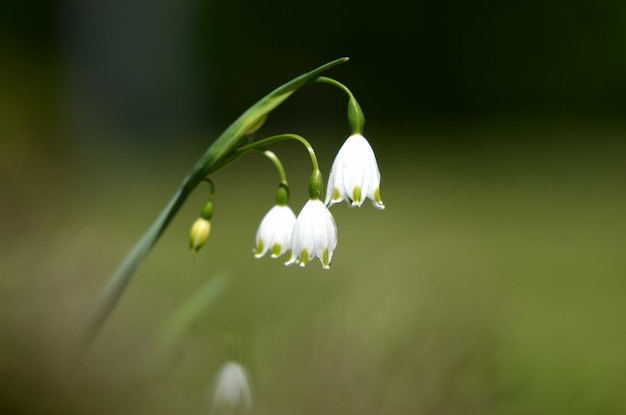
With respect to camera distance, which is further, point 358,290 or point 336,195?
point 358,290

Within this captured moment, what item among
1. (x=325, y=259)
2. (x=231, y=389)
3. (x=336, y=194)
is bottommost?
(x=231, y=389)

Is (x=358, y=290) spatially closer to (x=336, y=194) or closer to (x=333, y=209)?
(x=336, y=194)

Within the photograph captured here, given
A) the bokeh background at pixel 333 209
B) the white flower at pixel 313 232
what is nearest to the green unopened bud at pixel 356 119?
the white flower at pixel 313 232

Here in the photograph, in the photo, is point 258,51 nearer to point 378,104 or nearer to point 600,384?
point 378,104

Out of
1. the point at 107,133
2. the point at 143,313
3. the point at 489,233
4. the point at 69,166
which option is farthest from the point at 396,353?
A: the point at 107,133

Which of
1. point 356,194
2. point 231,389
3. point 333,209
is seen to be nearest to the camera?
point 356,194

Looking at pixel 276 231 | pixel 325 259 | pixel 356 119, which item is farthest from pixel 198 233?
pixel 356 119
